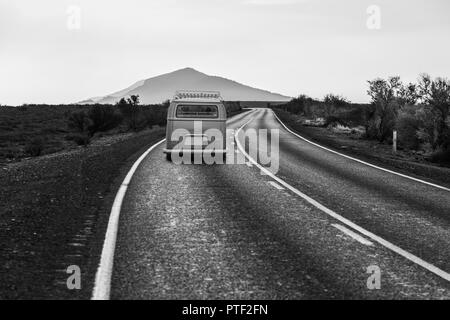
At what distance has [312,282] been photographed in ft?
16.5

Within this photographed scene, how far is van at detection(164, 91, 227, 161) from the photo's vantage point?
49.0ft

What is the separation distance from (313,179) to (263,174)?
140 cm

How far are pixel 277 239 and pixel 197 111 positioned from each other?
9534mm

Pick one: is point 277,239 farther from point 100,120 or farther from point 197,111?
point 100,120

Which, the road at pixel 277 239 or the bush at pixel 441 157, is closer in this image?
the road at pixel 277 239

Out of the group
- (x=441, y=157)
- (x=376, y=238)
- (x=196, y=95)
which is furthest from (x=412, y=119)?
(x=376, y=238)

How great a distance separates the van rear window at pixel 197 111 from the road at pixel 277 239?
12.3 feet

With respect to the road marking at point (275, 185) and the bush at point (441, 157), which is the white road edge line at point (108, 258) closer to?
the road marking at point (275, 185)

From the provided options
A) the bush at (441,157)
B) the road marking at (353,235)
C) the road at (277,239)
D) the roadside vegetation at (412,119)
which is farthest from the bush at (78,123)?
the road marking at (353,235)

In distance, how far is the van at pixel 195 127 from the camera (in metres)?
14.9

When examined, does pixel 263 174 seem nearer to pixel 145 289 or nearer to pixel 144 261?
pixel 144 261

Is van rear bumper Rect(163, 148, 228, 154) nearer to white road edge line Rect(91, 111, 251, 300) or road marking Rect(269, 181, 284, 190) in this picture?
road marking Rect(269, 181, 284, 190)

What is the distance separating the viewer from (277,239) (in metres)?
6.64
